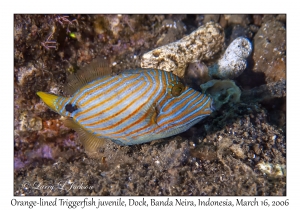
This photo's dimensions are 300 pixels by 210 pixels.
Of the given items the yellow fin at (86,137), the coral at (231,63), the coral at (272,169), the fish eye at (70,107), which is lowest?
the coral at (272,169)

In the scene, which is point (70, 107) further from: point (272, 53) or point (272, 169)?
point (272, 53)

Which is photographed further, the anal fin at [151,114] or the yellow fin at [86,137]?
the yellow fin at [86,137]

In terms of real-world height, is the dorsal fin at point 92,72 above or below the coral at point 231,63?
below

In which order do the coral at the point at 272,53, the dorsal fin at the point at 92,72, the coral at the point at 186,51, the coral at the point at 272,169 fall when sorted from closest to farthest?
the dorsal fin at the point at 92,72, the coral at the point at 272,169, the coral at the point at 186,51, the coral at the point at 272,53

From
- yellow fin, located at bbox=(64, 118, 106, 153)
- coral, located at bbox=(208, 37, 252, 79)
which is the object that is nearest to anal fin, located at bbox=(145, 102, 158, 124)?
yellow fin, located at bbox=(64, 118, 106, 153)

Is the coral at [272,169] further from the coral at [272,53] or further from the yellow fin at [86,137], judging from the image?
the coral at [272,53]

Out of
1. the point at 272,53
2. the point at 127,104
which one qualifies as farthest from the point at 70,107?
the point at 272,53

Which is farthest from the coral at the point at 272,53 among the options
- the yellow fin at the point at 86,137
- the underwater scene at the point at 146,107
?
the yellow fin at the point at 86,137

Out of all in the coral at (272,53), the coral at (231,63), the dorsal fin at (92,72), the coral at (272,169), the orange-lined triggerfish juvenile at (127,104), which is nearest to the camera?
the orange-lined triggerfish juvenile at (127,104)
